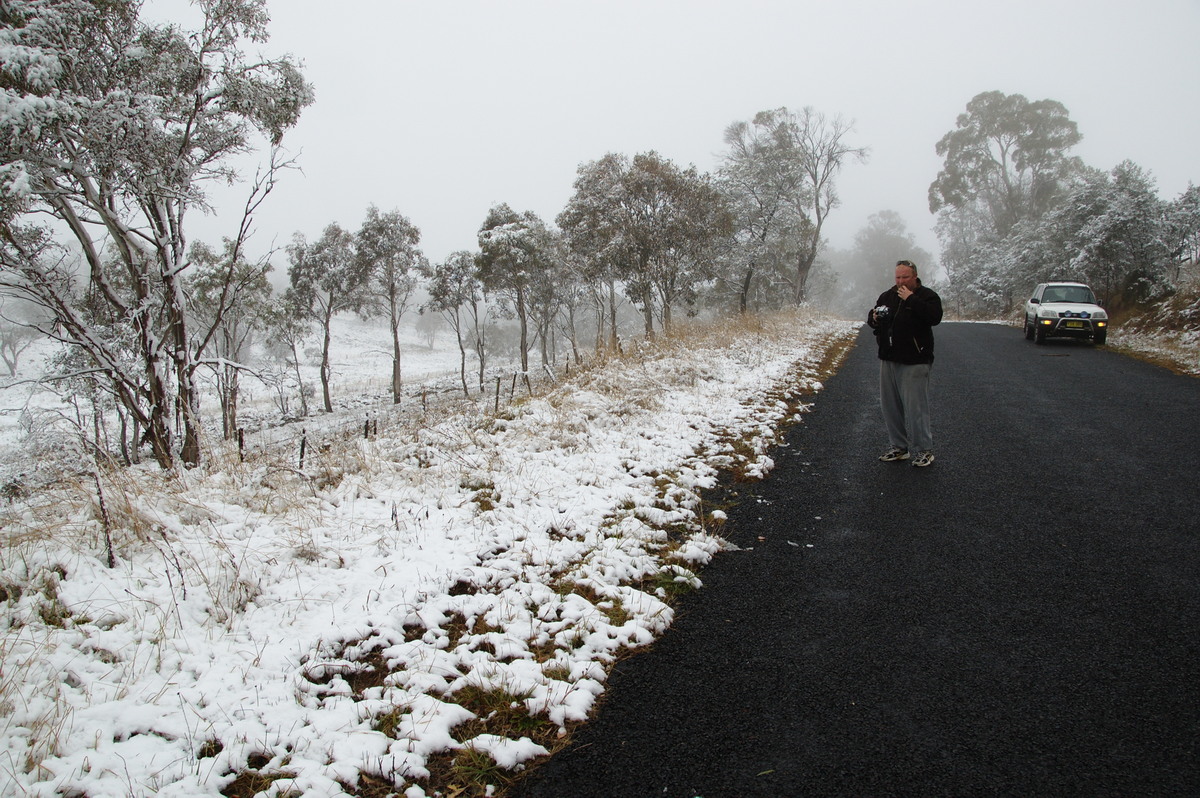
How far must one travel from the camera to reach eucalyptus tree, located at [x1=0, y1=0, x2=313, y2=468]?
302 inches

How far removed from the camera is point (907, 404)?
6.05m

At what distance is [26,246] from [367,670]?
433 inches

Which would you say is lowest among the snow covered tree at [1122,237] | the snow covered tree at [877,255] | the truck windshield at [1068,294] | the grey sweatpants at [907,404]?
the grey sweatpants at [907,404]

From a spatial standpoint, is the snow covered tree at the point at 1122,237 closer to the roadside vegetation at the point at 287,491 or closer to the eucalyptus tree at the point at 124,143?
the roadside vegetation at the point at 287,491

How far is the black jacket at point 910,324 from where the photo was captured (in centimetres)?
591

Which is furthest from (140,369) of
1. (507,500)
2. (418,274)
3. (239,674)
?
(418,274)

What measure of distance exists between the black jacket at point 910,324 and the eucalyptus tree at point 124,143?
8192 millimetres

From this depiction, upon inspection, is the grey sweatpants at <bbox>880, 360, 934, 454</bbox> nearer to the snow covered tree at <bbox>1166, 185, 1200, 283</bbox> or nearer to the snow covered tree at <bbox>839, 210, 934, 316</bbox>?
the snow covered tree at <bbox>1166, 185, 1200, 283</bbox>

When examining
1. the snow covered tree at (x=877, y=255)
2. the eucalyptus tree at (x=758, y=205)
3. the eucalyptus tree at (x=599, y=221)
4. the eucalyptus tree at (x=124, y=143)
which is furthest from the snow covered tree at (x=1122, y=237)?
the snow covered tree at (x=877, y=255)

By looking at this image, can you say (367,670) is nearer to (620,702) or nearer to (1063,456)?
(620,702)

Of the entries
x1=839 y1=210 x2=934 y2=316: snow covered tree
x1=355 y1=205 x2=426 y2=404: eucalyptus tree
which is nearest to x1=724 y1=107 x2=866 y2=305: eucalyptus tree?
x1=355 y1=205 x2=426 y2=404: eucalyptus tree

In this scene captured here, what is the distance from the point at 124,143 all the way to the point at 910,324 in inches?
454

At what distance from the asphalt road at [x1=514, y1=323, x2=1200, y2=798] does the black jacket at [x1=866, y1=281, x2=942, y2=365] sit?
1297 mm

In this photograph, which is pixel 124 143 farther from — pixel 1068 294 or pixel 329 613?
pixel 1068 294
